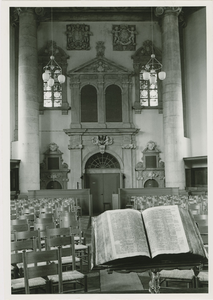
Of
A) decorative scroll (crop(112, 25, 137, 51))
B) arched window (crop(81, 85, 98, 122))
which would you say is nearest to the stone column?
decorative scroll (crop(112, 25, 137, 51))

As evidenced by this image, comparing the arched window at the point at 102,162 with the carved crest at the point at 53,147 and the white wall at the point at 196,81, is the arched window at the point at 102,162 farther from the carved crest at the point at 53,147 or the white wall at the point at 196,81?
the white wall at the point at 196,81

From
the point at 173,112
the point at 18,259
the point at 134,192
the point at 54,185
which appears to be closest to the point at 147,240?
the point at 18,259

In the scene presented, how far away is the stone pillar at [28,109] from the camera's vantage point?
20359 mm

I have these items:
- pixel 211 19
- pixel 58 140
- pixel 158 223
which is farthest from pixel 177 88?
pixel 158 223

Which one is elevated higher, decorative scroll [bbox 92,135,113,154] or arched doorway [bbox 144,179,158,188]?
decorative scroll [bbox 92,135,113,154]

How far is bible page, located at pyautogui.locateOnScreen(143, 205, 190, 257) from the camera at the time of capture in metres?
2.28

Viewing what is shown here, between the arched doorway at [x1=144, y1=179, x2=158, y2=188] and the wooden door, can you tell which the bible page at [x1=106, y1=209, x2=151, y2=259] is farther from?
the arched doorway at [x1=144, y1=179, x2=158, y2=188]

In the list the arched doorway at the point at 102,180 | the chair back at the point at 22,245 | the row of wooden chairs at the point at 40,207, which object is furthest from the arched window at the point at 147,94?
the chair back at the point at 22,245

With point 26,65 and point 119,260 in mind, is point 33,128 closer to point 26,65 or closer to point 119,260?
point 26,65

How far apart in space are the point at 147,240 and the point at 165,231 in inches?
5.6

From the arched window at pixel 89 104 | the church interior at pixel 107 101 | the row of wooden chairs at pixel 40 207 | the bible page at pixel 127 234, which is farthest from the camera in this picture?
the arched window at pixel 89 104

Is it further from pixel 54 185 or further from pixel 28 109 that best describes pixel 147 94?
pixel 54 185

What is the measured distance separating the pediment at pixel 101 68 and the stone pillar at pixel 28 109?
10.2ft

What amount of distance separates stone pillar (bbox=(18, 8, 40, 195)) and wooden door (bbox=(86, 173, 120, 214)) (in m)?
3.74
